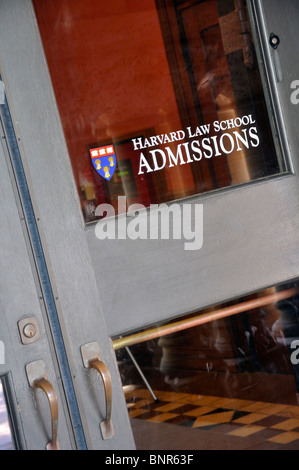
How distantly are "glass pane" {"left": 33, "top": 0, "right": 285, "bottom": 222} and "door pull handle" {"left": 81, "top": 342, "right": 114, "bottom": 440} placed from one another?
0.33 metres

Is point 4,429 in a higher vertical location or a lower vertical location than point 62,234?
lower

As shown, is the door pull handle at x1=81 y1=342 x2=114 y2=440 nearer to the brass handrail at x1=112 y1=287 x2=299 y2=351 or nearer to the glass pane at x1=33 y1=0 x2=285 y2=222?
the brass handrail at x1=112 y1=287 x2=299 y2=351

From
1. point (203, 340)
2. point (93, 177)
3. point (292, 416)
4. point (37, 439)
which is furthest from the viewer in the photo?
point (292, 416)

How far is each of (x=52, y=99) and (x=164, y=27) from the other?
403 mm

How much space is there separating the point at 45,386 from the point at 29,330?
0.46ft

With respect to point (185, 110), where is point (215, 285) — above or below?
below

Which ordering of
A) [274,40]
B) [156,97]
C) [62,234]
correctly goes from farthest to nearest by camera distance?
1. [274,40]
2. [156,97]
3. [62,234]

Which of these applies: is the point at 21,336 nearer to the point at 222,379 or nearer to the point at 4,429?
the point at 4,429

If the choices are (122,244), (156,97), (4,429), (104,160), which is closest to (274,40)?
(156,97)

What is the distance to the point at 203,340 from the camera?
6.10 feet

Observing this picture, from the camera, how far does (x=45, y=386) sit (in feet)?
5.22
